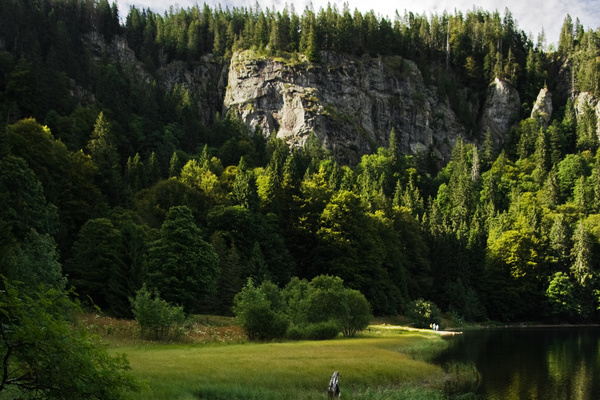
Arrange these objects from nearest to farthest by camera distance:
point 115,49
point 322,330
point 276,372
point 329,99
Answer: point 276,372 < point 322,330 < point 329,99 < point 115,49

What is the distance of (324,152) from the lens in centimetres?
14725

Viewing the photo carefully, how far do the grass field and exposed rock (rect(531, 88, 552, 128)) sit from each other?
567 feet

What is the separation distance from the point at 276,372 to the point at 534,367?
25.2m

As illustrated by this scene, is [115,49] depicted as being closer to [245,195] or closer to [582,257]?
[245,195]

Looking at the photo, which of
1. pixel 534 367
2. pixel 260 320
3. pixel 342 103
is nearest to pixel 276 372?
pixel 260 320

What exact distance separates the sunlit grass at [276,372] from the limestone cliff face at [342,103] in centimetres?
12536

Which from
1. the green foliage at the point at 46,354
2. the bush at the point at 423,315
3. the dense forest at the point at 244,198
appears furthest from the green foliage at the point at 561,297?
the green foliage at the point at 46,354

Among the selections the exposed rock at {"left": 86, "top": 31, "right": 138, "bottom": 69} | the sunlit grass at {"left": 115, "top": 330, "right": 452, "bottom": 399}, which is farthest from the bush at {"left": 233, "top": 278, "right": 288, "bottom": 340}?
the exposed rock at {"left": 86, "top": 31, "right": 138, "bottom": 69}

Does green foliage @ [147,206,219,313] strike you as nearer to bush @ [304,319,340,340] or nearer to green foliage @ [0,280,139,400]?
bush @ [304,319,340,340]

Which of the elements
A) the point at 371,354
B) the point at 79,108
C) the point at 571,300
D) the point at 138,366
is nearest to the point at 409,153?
the point at 571,300

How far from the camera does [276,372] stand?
26.6m

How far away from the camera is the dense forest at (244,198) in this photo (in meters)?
54.6

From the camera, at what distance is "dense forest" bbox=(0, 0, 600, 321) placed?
54594 mm

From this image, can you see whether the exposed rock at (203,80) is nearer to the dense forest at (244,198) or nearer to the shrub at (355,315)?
the dense forest at (244,198)
